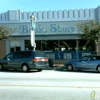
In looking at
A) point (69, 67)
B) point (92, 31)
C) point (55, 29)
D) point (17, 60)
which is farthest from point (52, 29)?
point (17, 60)

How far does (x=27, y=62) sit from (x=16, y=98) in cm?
952

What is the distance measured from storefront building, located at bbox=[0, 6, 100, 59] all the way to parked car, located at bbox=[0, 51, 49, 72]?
25.2ft

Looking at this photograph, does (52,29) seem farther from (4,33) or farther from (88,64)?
(88,64)

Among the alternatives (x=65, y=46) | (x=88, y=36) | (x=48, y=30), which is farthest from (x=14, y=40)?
(x=88, y=36)

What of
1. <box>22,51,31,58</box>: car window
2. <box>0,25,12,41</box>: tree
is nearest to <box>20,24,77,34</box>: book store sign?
<box>0,25,12,41</box>: tree

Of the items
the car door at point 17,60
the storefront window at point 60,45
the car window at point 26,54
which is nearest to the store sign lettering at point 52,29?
the storefront window at point 60,45

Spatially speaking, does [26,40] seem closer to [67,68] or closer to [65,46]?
[65,46]

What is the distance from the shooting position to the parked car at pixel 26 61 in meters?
16.4

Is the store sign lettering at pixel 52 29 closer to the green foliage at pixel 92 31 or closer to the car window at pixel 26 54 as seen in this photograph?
the green foliage at pixel 92 31

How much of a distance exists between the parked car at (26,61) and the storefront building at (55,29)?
7668 millimetres

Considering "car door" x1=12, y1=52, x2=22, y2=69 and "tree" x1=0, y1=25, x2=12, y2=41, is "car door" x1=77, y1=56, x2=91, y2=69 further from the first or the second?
"tree" x1=0, y1=25, x2=12, y2=41

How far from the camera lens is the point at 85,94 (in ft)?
25.2

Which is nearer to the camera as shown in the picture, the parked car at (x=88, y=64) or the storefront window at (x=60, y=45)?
A: the parked car at (x=88, y=64)

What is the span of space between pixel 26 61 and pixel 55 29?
8.69 metres
